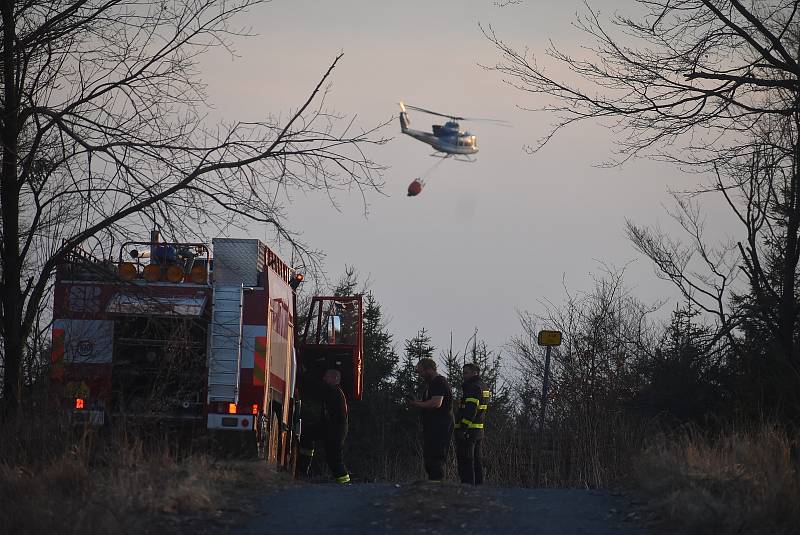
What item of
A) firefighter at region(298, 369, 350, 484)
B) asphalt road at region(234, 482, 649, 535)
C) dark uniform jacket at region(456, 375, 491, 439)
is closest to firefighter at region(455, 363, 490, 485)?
dark uniform jacket at region(456, 375, 491, 439)

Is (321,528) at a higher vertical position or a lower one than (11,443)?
lower

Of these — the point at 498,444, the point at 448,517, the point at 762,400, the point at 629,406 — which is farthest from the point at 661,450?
the point at 629,406

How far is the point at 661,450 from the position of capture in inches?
434

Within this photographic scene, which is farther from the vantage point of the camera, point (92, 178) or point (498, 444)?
point (498, 444)

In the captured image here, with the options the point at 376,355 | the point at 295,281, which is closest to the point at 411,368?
the point at 376,355

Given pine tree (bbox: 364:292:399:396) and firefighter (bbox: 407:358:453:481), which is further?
pine tree (bbox: 364:292:399:396)

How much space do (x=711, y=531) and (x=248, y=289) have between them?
317 inches

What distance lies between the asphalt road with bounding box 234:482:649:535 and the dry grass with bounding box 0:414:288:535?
414 millimetres

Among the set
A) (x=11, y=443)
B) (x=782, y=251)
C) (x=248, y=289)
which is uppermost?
(x=782, y=251)

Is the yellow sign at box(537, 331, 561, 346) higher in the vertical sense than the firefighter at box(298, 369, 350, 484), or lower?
higher

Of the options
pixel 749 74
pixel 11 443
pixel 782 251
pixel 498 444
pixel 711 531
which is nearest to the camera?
pixel 711 531

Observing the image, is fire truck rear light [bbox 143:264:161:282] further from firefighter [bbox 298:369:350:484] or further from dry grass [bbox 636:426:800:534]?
dry grass [bbox 636:426:800:534]

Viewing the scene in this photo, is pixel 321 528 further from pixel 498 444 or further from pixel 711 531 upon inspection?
pixel 498 444

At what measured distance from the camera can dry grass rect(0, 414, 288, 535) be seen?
25.9ft
